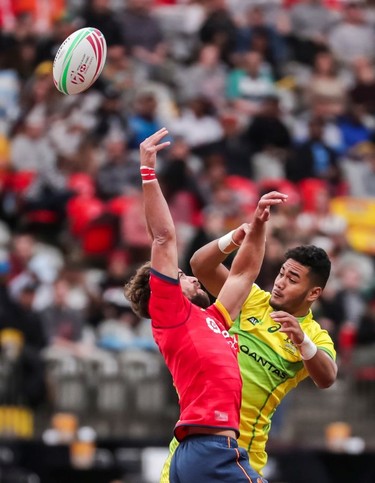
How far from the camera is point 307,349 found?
8.59 metres

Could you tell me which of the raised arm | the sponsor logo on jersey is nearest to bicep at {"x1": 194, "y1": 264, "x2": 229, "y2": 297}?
the raised arm

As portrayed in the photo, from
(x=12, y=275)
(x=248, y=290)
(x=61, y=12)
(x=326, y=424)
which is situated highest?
(x=248, y=290)

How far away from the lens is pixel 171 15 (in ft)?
73.5

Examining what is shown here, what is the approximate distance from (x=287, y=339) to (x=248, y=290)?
71 centimetres

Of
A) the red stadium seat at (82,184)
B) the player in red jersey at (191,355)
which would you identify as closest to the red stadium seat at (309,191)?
the red stadium seat at (82,184)

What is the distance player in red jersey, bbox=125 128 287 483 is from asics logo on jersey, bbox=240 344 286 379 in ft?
2.15

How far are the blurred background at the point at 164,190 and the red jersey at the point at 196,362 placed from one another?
19.8 ft

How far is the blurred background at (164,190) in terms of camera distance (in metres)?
14.8

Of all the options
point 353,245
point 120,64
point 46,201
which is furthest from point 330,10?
point 46,201

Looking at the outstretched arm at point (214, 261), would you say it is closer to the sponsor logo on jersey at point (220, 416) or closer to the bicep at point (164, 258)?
the bicep at point (164, 258)

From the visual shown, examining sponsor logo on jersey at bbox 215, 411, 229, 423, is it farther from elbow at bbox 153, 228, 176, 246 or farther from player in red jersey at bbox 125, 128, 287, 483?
elbow at bbox 153, 228, 176, 246

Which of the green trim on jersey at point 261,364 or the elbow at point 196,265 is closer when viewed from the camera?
the green trim on jersey at point 261,364

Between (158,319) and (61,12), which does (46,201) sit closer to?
(61,12)

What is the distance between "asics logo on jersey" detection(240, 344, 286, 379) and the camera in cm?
915
